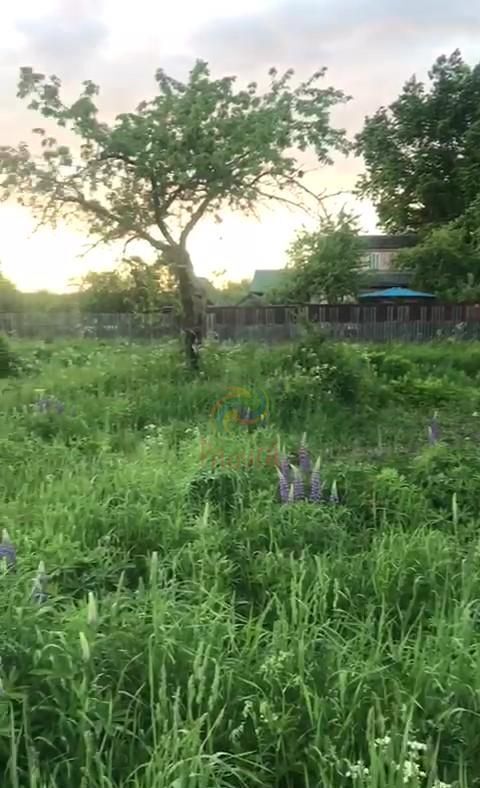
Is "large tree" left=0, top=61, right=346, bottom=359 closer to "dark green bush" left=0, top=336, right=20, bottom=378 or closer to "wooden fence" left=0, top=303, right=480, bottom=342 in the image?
"dark green bush" left=0, top=336, right=20, bottom=378

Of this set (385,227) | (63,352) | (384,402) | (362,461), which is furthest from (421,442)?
(385,227)

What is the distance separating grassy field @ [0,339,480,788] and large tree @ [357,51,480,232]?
26.1 meters

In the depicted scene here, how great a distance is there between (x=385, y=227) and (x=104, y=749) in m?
34.1

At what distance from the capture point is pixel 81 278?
22234 millimetres

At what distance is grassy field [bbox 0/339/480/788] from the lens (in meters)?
1.71

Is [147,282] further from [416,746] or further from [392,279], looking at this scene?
[392,279]

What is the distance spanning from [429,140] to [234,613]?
30371 millimetres

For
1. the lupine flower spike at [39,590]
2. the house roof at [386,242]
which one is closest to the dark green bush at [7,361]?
the lupine flower spike at [39,590]

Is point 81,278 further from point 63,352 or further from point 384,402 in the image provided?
point 384,402

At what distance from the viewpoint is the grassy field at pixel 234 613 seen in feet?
5.62

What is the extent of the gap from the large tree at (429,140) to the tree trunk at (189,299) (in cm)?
2053

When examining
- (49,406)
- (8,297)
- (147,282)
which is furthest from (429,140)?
(49,406)

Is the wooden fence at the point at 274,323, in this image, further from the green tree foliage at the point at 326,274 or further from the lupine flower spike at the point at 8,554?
the lupine flower spike at the point at 8,554

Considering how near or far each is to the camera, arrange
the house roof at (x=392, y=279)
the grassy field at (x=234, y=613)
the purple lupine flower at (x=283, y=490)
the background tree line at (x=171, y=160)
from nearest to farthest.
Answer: the grassy field at (x=234, y=613)
the purple lupine flower at (x=283, y=490)
the background tree line at (x=171, y=160)
the house roof at (x=392, y=279)
